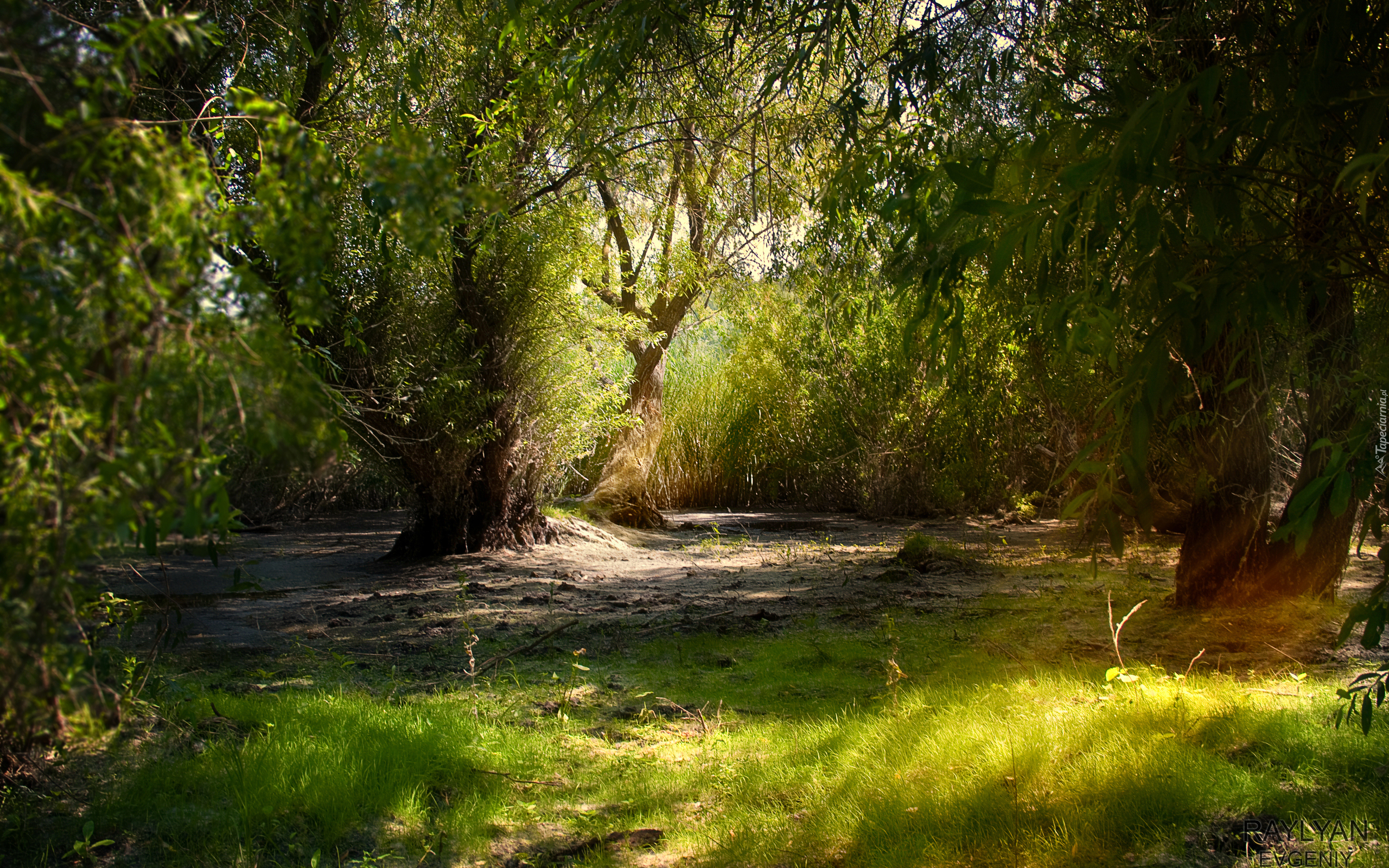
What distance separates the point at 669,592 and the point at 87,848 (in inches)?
169

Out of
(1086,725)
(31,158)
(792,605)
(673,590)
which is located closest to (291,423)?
(31,158)

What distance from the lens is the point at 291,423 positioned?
107 centimetres

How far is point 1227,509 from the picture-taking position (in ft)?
15.2

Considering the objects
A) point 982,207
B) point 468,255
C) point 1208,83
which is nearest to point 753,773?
point 982,207

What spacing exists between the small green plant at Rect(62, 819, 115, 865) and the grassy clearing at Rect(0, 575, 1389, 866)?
4 cm

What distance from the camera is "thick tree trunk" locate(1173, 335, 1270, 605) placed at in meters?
4.46

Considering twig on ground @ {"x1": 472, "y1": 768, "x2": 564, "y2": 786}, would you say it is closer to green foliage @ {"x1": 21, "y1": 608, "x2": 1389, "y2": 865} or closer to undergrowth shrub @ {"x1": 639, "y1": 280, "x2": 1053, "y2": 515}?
green foliage @ {"x1": 21, "y1": 608, "x2": 1389, "y2": 865}

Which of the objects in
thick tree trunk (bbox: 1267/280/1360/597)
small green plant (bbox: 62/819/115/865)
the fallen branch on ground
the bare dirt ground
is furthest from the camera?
the bare dirt ground

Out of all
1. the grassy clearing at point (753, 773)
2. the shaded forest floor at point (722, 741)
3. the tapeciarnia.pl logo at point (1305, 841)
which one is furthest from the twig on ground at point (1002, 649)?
the tapeciarnia.pl logo at point (1305, 841)

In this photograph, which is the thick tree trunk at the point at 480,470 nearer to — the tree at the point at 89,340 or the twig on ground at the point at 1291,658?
the twig on ground at the point at 1291,658

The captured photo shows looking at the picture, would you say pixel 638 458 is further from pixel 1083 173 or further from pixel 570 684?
pixel 1083 173

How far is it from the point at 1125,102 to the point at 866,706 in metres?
2.38

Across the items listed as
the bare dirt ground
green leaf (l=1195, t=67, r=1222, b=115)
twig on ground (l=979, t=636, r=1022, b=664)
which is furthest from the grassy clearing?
green leaf (l=1195, t=67, r=1222, b=115)

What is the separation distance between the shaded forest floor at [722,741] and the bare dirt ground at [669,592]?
49 millimetres
